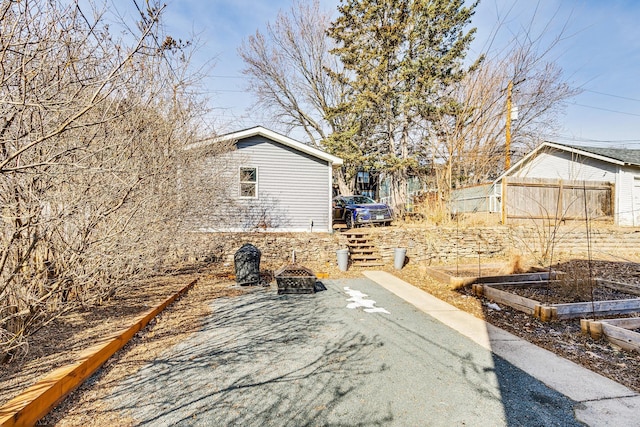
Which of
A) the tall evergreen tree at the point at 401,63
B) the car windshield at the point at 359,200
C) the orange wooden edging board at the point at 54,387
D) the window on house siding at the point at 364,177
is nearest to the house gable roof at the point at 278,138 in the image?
the car windshield at the point at 359,200

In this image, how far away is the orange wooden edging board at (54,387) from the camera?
2156mm

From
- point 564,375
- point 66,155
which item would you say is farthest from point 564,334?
point 66,155

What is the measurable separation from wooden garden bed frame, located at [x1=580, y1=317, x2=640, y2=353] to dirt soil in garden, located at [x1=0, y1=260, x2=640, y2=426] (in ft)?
0.28

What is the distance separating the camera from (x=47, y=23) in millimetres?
2371

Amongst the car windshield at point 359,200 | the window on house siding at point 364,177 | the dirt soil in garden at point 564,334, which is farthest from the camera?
the window on house siding at point 364,177

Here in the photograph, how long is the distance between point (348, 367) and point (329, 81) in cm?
2190

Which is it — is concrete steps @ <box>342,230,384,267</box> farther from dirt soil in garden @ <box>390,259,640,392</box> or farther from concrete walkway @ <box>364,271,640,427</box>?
concrete walkway @ <box>364,271,640,427</box>

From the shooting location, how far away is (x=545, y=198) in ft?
42.2

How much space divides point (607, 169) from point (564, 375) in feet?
51.3

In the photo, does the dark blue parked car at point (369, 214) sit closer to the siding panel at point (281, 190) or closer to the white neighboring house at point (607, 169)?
the siding panel at point (281, 190)

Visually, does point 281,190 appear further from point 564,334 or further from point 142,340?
point 564,334

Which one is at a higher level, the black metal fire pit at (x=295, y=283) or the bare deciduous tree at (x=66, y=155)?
the bare deciduous tree at (x=66, y=155)

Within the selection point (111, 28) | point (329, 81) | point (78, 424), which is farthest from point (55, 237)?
point (329, 81)

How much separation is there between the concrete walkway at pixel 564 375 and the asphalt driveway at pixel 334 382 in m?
0.13
